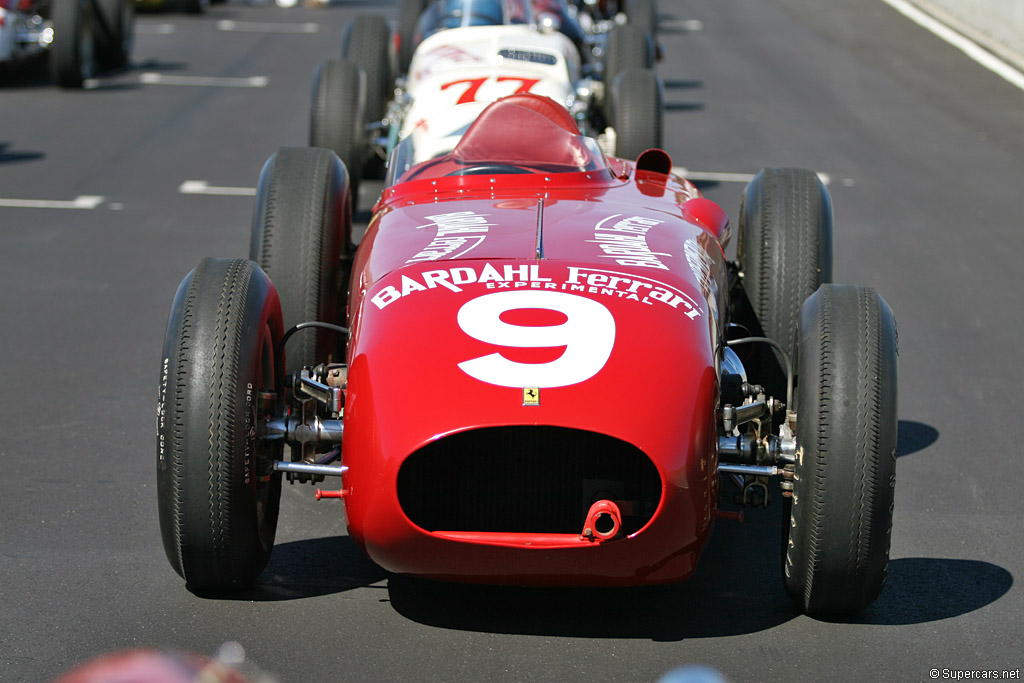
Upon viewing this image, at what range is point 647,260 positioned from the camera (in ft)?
16.5

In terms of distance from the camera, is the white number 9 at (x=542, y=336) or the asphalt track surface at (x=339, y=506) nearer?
the white number 9 at (x=542, y=336)

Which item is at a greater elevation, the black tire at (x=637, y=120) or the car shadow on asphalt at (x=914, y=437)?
the black tire at (x=637, y=120)

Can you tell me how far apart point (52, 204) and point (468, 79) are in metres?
3.48

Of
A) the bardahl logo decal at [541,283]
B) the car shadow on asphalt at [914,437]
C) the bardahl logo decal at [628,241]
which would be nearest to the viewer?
the bardahl logo decal at [541,283]

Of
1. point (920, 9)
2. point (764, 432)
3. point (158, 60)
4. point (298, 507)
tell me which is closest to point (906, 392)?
point (764, 432)

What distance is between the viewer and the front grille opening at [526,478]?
4297 millimetres

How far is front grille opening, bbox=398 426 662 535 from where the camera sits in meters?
4.30

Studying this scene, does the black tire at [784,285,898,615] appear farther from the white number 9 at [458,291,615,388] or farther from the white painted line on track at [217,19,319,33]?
the white painted line on track at [217,19,319,33]

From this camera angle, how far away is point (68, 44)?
1570 cm

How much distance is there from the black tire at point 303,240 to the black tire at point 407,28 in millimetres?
7336

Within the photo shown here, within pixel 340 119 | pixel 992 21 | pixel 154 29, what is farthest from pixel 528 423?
pixel 992 21

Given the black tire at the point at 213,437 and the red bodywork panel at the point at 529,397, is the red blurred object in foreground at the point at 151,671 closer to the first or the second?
the red bodywork panel at the point at 529,397

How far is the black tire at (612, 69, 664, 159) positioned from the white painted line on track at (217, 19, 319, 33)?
13.7 m
